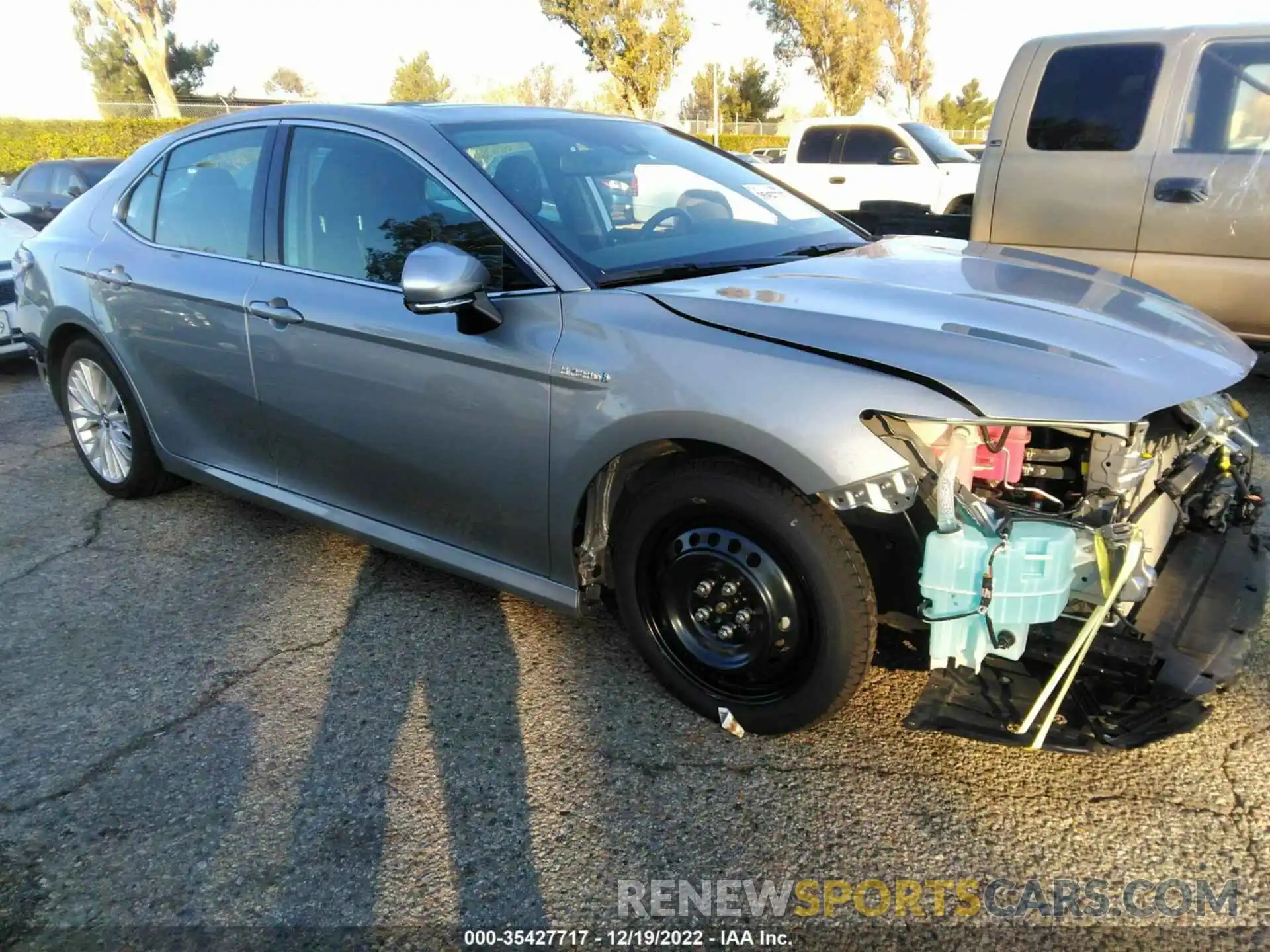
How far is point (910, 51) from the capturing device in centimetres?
5031

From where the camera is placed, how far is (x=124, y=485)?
14.5 feet

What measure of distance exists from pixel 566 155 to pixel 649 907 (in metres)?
2.31

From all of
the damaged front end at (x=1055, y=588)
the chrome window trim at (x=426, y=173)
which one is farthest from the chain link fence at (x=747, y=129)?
the damaged front end at (x=1055, y=588)

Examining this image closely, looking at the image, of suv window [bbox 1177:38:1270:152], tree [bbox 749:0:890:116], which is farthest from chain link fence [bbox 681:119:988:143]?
suv window [bbox 1177:38:1270:152]

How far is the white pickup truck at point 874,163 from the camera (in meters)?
10.7

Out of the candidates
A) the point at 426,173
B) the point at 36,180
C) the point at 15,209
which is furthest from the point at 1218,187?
the point at 36,180

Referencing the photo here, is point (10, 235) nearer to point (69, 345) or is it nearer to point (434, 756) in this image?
point (69, 345)

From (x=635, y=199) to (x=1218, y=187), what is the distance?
11.6ft

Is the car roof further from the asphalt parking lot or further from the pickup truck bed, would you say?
the pickup truck bed

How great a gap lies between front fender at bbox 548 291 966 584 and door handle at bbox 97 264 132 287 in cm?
226

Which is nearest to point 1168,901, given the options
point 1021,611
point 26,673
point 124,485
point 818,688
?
point 1021,611

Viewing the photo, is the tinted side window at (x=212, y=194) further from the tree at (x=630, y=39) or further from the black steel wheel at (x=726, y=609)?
the tree at (x=630, y=39)

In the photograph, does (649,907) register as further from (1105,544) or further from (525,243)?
(525,243)

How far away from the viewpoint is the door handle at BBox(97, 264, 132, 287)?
12.6ft
